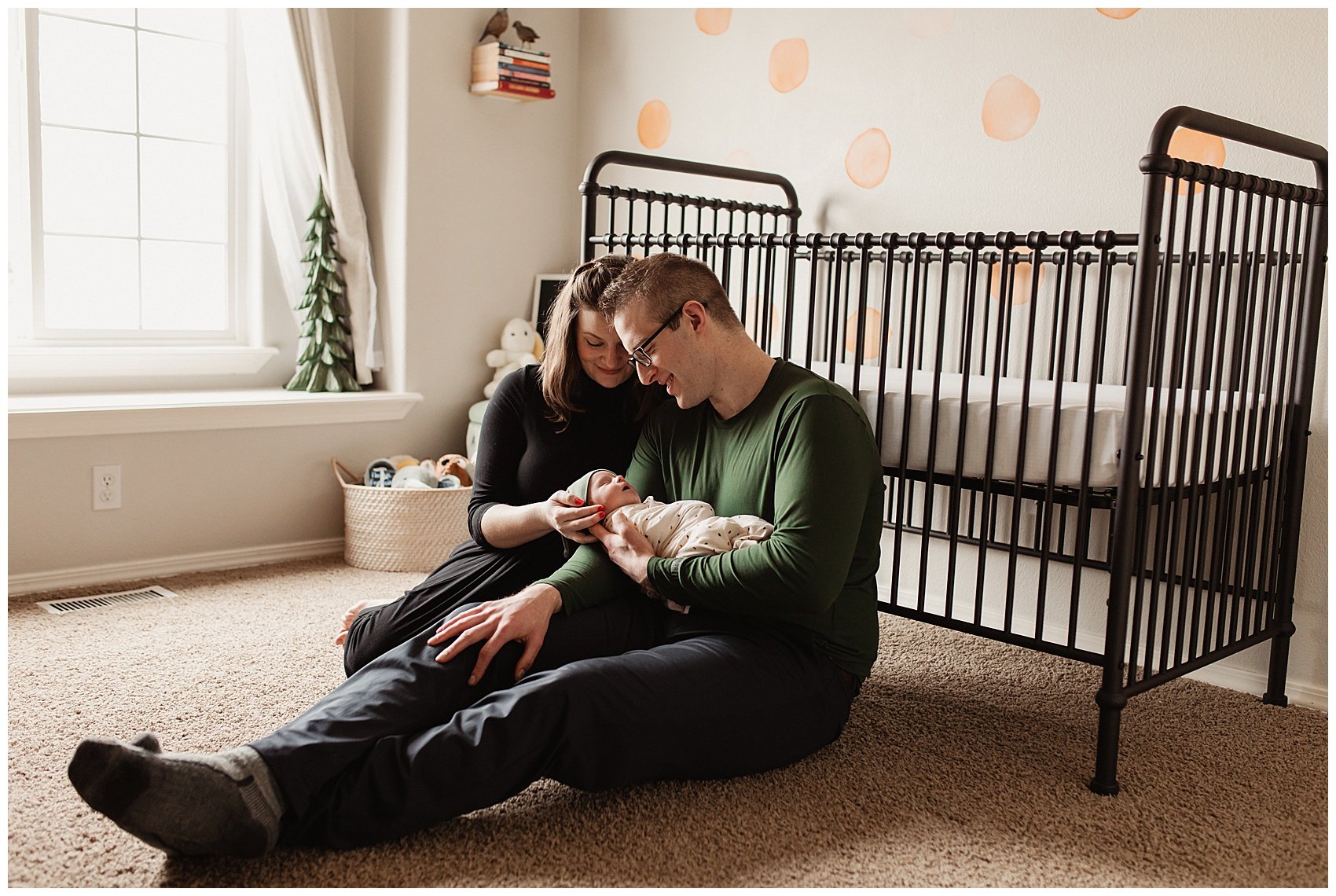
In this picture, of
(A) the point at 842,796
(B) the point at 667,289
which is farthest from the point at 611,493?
(A) the point at 842,796

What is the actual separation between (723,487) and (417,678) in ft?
1.76

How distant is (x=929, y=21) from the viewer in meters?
2.53

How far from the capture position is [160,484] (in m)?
2.77

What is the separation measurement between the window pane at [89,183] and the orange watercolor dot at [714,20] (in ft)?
5.02

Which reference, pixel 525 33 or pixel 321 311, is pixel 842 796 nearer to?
pixel 321 311

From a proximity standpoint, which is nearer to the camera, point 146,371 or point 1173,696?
point 1173,696

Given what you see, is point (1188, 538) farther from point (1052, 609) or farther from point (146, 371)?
point (146, 371)

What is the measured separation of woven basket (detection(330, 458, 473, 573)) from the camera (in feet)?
9.47

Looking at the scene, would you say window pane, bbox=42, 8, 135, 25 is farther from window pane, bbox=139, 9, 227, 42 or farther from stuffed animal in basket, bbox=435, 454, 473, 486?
stuffed animal in basket, bbox=435, 454, 473, 486

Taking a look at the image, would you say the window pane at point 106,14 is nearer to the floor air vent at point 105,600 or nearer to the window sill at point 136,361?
the window sill at point 136,361

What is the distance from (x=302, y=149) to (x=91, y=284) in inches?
25.5

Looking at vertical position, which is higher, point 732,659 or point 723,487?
point 723,487

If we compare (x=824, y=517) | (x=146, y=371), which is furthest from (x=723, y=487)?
(x=146, y=371)

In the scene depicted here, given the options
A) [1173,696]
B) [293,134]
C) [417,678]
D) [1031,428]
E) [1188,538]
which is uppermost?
[293,134]
